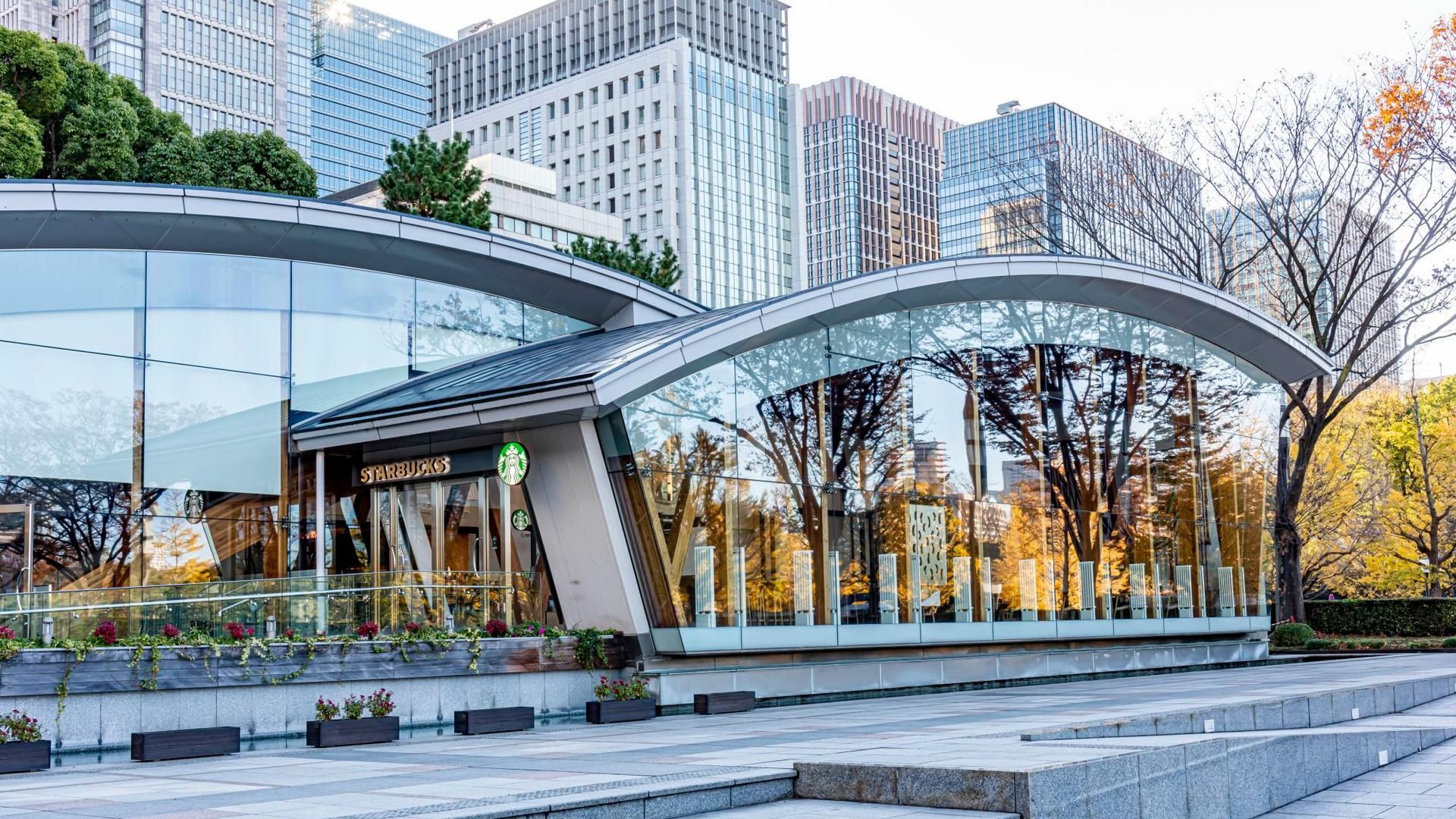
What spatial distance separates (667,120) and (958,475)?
108497 mm

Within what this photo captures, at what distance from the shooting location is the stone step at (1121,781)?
29.8ft

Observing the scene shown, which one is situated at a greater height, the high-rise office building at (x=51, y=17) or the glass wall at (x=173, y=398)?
the high-rise office building at (x=51, y=17)

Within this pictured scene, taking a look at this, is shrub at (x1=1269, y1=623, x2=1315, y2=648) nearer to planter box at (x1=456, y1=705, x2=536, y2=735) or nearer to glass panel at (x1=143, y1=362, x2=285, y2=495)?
planter box at (x1=456, y1=705, x2=536, y2=735)

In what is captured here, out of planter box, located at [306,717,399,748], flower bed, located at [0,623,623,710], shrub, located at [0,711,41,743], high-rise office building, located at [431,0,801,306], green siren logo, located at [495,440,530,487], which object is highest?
high-rise office building, located at [431,0,801,306]

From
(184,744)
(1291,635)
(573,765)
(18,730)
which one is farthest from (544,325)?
(1291,635)

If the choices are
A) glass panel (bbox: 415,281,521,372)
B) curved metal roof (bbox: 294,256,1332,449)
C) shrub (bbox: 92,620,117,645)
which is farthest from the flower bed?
glass panel (bbox: 415,281,521,372)

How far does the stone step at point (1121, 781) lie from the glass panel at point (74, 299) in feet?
43.3

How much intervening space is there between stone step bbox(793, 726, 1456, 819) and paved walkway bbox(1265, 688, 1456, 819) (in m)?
0.23

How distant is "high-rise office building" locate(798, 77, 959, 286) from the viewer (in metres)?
168

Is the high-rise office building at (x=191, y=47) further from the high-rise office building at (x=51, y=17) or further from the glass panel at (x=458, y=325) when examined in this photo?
the glass panel at (x=458, y=325)

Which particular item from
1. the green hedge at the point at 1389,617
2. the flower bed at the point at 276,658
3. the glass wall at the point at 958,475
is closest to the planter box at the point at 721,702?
the glass wall at the point at 958,475

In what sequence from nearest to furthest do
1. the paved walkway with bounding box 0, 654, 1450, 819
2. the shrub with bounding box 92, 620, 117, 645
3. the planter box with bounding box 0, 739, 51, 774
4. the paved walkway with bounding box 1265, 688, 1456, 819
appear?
the paved walkway with bounding box 0, 654, 1450, 819
the paved walkway with bounding box 1265, 688, 1456, 819
the planter box with bounding box 0, 739, 51, 774
the shrub with bounding box 92, 620, 117, 645

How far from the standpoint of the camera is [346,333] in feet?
70.4

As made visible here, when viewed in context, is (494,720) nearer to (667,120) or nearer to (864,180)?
(667,120)
